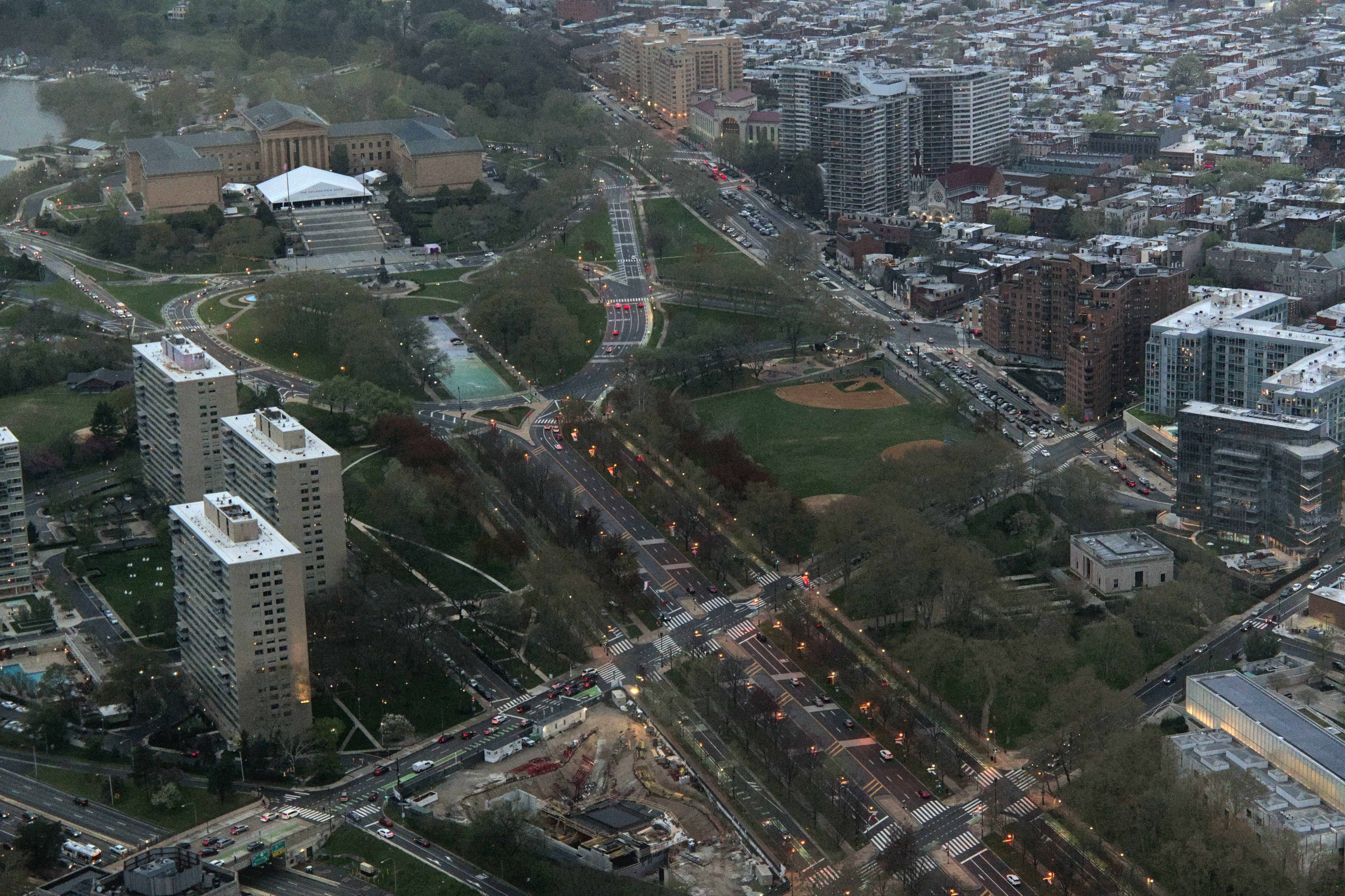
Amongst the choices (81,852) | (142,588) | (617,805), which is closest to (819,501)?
(617,805)

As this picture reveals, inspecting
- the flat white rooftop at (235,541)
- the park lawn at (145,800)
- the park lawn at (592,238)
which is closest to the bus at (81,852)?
the park lawn at (145,800)

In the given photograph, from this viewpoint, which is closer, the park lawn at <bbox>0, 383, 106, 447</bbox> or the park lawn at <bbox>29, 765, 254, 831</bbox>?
the park lawn at <bbox>29, 765, 254, 831</bbox>

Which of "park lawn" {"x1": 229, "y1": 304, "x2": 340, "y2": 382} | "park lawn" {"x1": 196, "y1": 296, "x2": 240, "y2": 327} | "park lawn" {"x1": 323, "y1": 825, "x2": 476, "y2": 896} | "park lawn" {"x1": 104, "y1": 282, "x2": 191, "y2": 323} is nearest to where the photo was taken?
"park lawn" {"x1": 323, "y1": 825, "x2": 476, "y2": 896}

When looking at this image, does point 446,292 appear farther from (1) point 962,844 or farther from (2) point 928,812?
(1) point 962,844

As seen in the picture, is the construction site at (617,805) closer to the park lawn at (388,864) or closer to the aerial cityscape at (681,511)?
the aerial cityscape at (681,511)

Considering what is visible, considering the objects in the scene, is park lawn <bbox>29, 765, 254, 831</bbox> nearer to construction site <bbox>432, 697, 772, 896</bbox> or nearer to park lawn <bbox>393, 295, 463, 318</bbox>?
construction site <bbox>432, 697, 772, 896</bbox>

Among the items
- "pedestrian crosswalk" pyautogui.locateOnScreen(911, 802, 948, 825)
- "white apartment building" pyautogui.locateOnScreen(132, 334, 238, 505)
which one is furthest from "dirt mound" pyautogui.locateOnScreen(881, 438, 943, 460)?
"white apartment building" pyautogui.locateOnScreen(132, 334, 238, 505)
